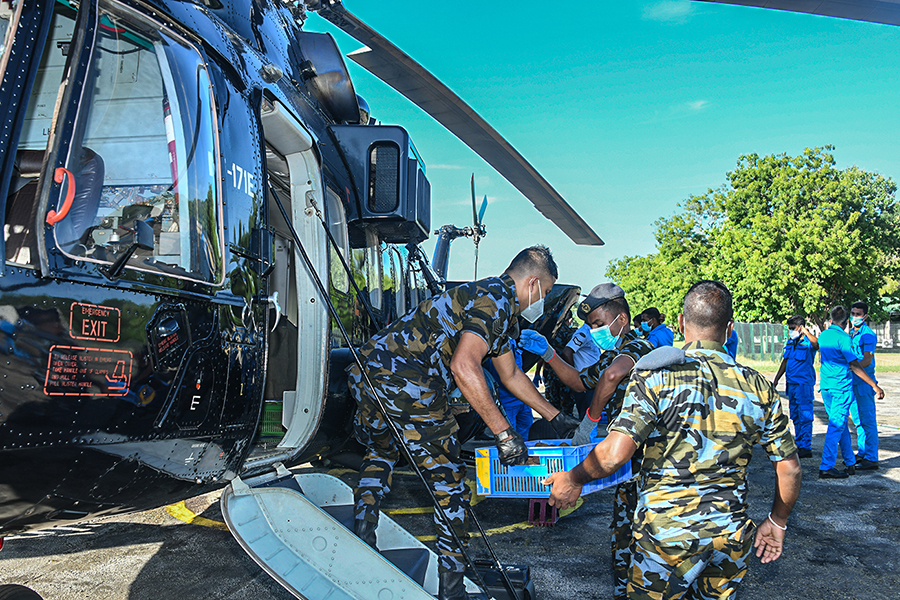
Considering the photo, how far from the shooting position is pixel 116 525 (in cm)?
475

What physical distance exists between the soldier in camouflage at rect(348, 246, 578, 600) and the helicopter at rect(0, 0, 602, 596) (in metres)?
0.35

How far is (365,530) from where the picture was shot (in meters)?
3.00

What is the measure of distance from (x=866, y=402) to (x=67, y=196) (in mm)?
7392

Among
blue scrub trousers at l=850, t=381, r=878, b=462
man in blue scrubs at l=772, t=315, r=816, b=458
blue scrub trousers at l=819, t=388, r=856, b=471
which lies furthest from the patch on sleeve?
man in blue scrubs at l=772, t=315, r=816, b=458

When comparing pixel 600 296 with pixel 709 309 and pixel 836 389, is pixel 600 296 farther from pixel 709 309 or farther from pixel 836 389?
pixel 836 389

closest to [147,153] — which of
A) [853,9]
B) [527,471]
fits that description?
[527,471]

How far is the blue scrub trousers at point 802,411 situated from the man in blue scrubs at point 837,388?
0.64 meters

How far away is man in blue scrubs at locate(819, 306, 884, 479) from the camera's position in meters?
6.09

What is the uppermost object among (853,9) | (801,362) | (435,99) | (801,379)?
(435,99)

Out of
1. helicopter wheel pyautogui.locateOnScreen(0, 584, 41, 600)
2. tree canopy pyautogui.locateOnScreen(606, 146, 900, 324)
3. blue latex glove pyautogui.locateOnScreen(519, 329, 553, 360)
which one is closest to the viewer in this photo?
helicopter wheel pyautogui.locateOnScreen(0, 584, 41, 600)

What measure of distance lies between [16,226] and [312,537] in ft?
5.66

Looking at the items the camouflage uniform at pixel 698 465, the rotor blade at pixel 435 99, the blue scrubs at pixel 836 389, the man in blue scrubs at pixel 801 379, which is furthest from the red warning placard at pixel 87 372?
the man in blue scrubs at pixel 801 379

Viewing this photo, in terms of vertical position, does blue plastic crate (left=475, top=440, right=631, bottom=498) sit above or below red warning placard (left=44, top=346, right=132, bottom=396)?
below

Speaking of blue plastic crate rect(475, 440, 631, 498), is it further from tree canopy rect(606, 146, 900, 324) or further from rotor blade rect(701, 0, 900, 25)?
tree canopy rect(606, 146, 900, 324)
